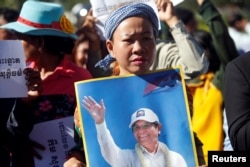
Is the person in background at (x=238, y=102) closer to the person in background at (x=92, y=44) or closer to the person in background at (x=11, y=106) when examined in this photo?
the person in background at (x=11, y=106)

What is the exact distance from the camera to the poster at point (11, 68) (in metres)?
5.42

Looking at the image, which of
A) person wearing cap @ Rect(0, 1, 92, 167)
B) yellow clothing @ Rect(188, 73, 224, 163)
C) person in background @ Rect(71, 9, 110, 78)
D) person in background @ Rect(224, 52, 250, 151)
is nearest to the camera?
person in background @ Rect(224, 52, 250, 151)

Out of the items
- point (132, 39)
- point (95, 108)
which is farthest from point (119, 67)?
point (95, 108)

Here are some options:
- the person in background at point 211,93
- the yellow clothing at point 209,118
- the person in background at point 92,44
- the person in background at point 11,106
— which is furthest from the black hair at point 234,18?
the person in background at point 11,106

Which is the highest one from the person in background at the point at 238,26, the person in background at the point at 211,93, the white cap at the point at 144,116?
Answer: the person in background at the point at 238,26

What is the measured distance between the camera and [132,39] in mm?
4848

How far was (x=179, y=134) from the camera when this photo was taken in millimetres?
4715

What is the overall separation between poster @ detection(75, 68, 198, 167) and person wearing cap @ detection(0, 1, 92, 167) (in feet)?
2.79

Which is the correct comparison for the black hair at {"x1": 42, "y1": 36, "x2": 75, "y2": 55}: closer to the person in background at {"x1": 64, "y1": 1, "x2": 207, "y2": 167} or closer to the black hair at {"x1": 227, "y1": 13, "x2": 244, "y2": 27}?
the person in background at {"x1": 64, "y1": 1, "x2": 207, "y2": 167}

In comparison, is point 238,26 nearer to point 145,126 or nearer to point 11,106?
point 11,106

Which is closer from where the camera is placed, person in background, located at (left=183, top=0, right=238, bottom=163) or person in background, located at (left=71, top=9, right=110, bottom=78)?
person in background, located at (left=71, top=9, right=110, bottom=78)

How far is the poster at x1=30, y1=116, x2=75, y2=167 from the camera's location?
5676mm

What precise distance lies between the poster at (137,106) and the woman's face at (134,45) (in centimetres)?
5

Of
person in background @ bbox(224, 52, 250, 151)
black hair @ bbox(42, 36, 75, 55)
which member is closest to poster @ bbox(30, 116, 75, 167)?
black hair @ bbox(42, 36, 75, 55)
